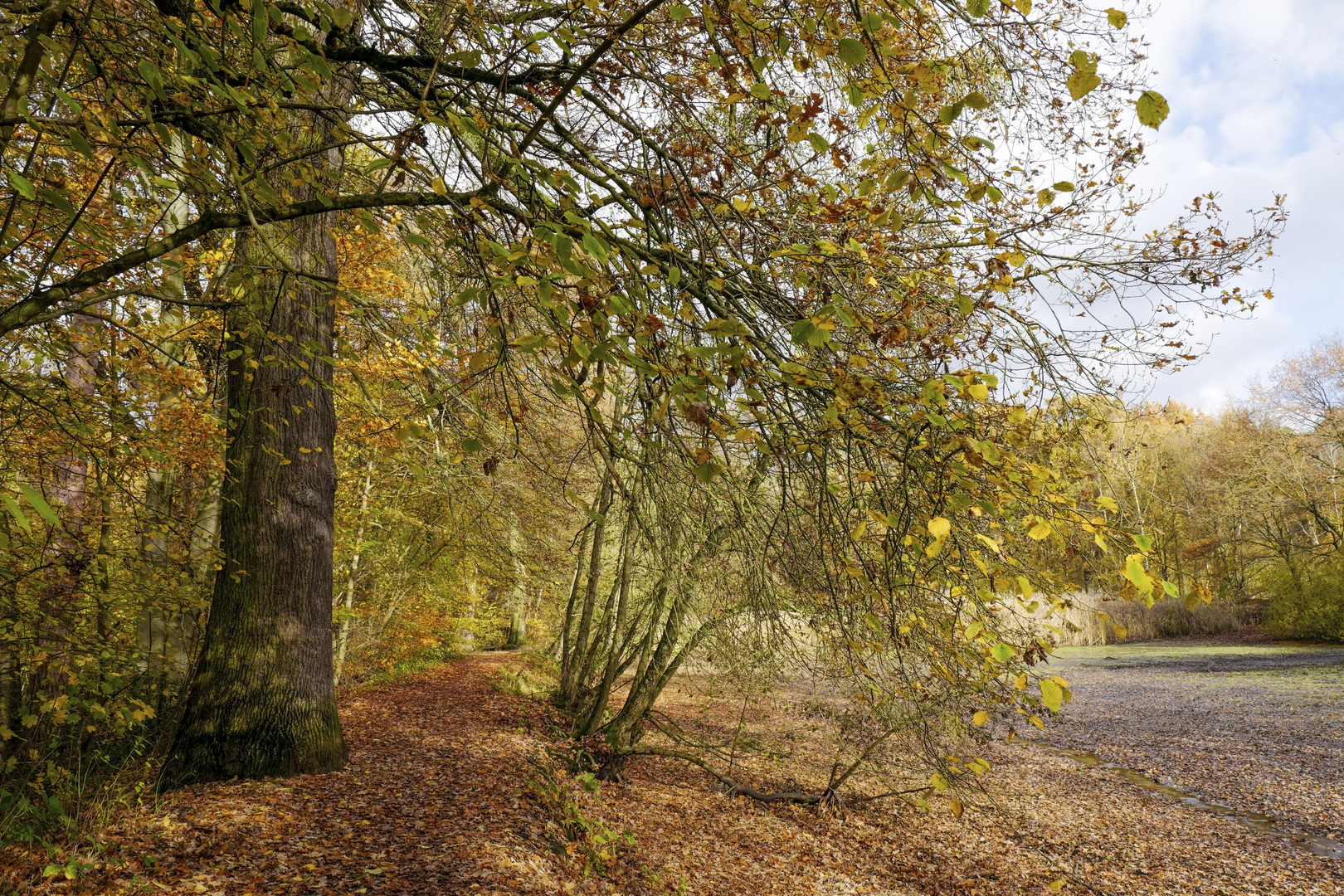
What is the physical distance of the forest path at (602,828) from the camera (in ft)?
12.7

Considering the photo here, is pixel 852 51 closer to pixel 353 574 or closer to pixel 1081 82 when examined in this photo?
pixel 1081 82

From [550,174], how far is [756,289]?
0.99 m

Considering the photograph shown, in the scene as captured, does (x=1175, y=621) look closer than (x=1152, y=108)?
No

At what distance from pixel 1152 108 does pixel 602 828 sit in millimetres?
6130

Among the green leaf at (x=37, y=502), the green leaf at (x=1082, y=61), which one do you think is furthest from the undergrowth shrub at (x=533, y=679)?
the green leaf at (x=1082, y=61)

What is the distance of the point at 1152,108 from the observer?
1.68 meters

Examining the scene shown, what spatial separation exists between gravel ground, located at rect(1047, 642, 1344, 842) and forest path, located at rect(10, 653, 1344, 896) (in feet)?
3.87

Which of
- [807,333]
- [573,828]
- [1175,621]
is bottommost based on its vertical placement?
[1175,621]

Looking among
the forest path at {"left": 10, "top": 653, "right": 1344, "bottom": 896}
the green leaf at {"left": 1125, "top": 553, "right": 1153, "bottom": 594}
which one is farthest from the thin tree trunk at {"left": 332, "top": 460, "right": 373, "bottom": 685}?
the green leaf at {"left": 1125, "top": 553, "right": 1153, "bottom": 594}

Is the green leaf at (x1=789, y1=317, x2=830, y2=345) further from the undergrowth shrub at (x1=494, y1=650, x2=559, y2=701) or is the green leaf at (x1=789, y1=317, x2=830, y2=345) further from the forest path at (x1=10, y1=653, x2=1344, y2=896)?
the undergrowth shrub at (x1=494, y1=650, x2=559, y2=701)

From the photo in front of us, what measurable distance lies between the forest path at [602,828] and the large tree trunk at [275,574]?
0.98ft

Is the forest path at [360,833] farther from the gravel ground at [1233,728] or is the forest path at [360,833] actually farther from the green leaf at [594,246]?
the gravel ground at [1233,728]

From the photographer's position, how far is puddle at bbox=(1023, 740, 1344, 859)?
23.9 feet

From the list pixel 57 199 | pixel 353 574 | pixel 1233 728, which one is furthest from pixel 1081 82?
pixel 1233 728
